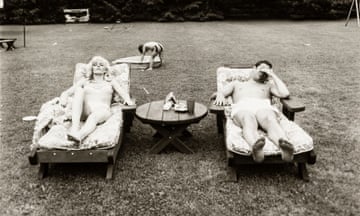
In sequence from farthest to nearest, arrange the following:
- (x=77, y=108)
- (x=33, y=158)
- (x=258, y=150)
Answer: (x=77, y=108) < (x=33, y=158) < (x=258, y=150)

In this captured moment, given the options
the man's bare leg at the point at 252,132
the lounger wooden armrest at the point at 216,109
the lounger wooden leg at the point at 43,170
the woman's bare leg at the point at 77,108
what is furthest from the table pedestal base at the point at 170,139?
the lounger wooden leg at the point at 43,170

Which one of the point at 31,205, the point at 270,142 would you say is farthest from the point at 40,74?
the point at 270,142

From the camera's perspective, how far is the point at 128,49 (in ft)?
48.4

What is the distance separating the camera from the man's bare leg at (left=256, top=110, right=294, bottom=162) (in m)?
4.64

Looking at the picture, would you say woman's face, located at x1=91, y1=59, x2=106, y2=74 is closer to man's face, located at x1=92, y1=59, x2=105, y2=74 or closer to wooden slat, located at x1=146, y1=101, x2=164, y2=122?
man's face, located at x1=92, y1=59, x2=105, y2=74

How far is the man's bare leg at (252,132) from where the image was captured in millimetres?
4625

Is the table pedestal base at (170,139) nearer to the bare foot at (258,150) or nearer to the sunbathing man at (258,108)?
the sunbathing man at (258,108)

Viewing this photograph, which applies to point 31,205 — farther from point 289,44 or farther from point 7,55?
point 289,44

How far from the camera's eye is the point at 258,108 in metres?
5.46

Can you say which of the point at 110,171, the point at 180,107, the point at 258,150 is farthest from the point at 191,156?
the point at 258,150

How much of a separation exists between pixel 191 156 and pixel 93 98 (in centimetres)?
164

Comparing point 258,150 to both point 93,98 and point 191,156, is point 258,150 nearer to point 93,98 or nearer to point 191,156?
point 191,156

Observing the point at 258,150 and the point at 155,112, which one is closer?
the point at 258,150

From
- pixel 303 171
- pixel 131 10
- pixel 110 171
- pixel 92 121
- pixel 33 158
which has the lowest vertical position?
pixel 131 10
